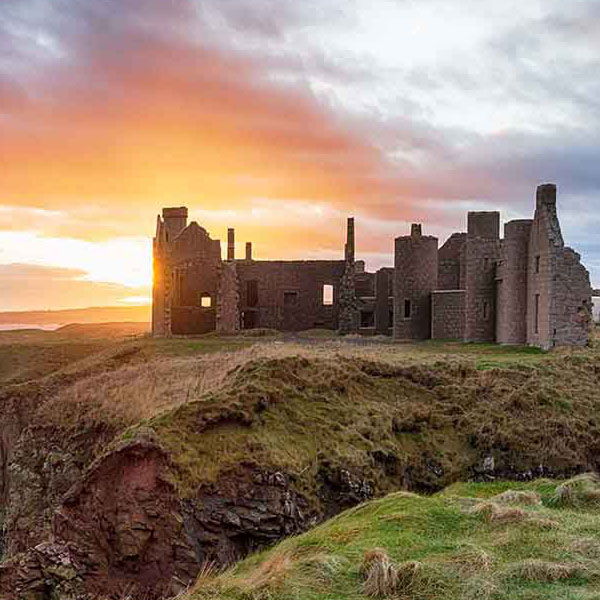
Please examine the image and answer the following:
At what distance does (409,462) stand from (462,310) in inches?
964

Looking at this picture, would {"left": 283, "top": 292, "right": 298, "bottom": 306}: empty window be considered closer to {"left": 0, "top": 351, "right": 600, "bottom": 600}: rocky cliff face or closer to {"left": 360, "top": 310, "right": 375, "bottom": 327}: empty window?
{"left": 360, "top": 310, "right": 375, "bottom": 327}: empty window

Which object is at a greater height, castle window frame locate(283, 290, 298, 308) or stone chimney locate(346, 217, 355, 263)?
stone chimney locate(346, 217, 355, 263)

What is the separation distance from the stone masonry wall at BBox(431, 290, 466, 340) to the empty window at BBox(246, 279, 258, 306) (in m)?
15.3

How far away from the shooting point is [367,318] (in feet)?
180

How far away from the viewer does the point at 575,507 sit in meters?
14.8

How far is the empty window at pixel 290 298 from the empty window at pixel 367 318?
195 inches

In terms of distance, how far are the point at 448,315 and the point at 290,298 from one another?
14577 mm

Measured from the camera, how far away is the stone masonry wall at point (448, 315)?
143 ft

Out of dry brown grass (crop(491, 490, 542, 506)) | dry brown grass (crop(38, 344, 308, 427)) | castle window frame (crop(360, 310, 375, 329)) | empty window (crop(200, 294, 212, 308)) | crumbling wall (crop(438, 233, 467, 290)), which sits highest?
crumbling wall (crop(438, 233, 467, 290))

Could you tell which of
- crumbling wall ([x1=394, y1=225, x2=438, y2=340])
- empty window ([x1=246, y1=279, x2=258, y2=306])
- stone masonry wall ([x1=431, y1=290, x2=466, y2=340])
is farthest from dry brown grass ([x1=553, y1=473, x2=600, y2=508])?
empty window ([x1=246, y1=279, x2=258, y2=306])

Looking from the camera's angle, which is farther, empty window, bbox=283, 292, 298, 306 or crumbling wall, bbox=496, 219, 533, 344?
empty window, bbox=283, 292, 298, 306

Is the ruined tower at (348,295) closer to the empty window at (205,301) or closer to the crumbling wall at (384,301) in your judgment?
the crumbling wall at (384,301)

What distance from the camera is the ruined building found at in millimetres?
32844

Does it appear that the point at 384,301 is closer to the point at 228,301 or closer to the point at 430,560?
the point at 228,301
